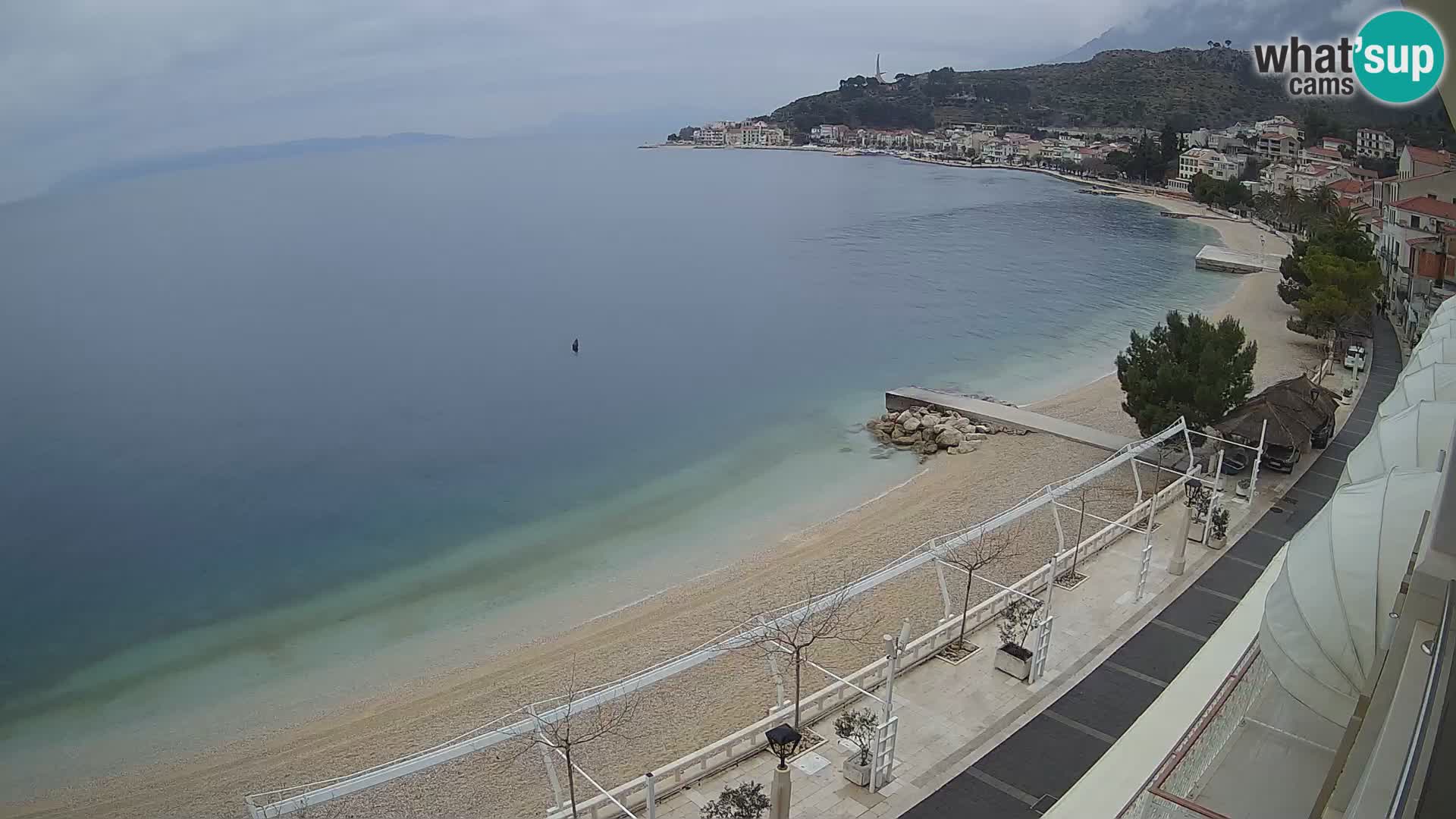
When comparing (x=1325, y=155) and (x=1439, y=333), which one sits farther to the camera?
(x=1325, y=155)

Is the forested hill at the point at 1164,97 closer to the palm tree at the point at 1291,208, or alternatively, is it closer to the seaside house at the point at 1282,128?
the seaside house at the point at 1282,128

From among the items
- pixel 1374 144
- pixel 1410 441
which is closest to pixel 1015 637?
pixel 1410 441

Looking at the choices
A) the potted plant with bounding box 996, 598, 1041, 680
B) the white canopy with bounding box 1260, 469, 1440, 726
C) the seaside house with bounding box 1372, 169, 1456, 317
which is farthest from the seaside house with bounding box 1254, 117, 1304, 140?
the white canopy with bounding box 1260, 469, 1440, 726

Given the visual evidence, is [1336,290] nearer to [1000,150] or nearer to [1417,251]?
[1417,251]

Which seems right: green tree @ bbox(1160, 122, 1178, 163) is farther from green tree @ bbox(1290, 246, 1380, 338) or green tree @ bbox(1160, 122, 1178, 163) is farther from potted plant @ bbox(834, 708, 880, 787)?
potted plant @ bbox(834, 708, 880, 787)

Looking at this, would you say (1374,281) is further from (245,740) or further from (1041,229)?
(1041,229)
